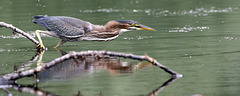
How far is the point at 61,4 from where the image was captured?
927 inches

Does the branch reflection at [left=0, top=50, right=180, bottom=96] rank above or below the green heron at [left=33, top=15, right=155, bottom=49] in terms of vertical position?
below

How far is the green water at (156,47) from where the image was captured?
23.5 ft

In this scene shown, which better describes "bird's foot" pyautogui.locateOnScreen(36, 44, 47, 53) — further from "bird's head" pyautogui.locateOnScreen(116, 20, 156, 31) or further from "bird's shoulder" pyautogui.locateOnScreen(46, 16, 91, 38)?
"bird's head" pyautogui.locateOnScreen(116, 20, 156, 31)

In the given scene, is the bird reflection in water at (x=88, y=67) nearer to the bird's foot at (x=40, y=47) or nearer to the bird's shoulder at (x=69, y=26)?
the bird's shoulder at (x=69, y=26)

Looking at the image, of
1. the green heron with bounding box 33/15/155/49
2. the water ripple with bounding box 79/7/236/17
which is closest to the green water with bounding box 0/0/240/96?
the water ripple with bounding box 79/7/236/17

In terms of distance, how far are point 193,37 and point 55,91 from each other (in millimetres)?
6405

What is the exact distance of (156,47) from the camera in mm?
11203

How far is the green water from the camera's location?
715 centimetres

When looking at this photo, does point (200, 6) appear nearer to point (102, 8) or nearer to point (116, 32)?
point (102, 8)

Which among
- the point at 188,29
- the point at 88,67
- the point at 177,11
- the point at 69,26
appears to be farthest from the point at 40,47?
the point at 177,11

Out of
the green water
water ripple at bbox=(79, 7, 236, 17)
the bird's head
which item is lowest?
the green water

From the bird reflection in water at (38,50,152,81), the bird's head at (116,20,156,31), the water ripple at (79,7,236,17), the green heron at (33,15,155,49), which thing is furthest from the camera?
the water ripple at (79,7,236,17)

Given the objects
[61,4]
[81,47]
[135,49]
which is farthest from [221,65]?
[61,4]

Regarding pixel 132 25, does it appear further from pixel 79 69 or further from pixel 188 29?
pixel 188 29
